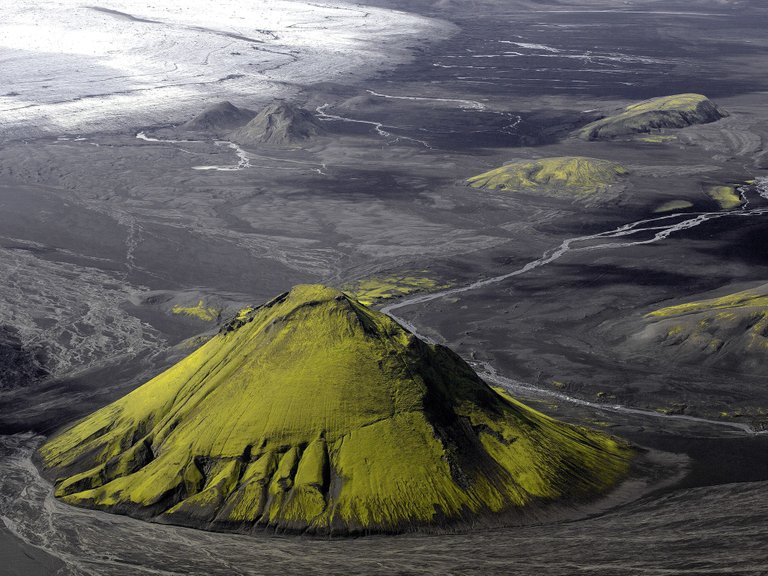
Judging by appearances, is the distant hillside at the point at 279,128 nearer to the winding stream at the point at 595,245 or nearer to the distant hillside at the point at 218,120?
the distant hillside at the point at 218,120

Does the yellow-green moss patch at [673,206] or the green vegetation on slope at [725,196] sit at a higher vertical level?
the green vegetation on slope at [725,196]

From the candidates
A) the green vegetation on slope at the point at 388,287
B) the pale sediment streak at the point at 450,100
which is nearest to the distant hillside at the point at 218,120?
the pale sediment streak at the point at 450,100

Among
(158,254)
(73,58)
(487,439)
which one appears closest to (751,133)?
(158,254)

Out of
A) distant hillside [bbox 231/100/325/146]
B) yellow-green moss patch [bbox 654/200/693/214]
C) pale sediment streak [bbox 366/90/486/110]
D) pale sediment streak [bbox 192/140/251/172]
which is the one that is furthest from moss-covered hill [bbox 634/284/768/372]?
pale sediment streak [bbox 366/90/486/110]

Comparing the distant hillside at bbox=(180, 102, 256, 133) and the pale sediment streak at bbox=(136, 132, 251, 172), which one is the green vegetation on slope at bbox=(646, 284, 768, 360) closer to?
the pale sediment streak at bbox=(136, 132, 251, 172)

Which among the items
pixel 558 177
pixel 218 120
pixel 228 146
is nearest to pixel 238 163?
pixel 228 146

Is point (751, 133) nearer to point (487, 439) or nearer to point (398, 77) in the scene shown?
point (398, 77)

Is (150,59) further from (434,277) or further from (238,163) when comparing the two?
(434,277)
